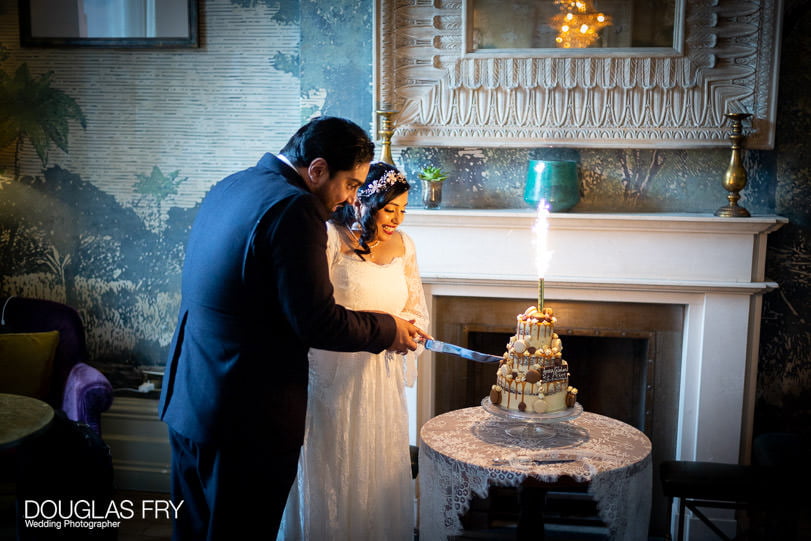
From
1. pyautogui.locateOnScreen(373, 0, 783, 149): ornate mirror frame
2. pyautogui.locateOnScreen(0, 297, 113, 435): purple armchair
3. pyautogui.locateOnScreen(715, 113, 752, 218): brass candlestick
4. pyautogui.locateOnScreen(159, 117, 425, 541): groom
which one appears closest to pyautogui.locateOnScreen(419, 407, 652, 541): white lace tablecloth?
pyautogui.locateOnScreen(159, 117, 425, 541): groom

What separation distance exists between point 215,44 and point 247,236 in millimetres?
1880

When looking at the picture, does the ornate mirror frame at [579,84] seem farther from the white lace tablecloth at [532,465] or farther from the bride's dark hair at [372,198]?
the white lace tablecloth at [532,465]

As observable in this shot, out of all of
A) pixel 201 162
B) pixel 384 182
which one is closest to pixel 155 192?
pixel 201 162

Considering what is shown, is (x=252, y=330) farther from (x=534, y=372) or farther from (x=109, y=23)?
(x=109, y=23)

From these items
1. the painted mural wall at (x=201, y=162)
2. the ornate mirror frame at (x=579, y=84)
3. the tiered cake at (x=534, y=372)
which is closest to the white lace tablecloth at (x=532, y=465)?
the tiered cake at (x=534, y=372)

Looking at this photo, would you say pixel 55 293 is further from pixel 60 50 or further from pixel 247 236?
pixel 247 236

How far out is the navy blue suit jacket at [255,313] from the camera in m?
1.76

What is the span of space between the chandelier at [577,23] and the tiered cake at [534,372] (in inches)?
49.5

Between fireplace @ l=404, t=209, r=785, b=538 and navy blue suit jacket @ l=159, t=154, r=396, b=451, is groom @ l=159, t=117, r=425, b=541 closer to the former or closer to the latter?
navy blue suit jacket @ l=159, t=154, r=396, b=451

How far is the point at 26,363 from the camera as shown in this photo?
3.11m

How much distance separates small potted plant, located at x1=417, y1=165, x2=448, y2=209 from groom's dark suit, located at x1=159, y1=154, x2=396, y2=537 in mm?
1198

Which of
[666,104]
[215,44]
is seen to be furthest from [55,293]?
[666,104]

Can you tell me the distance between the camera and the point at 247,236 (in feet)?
5.78

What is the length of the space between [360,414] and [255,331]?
0.62 meters
